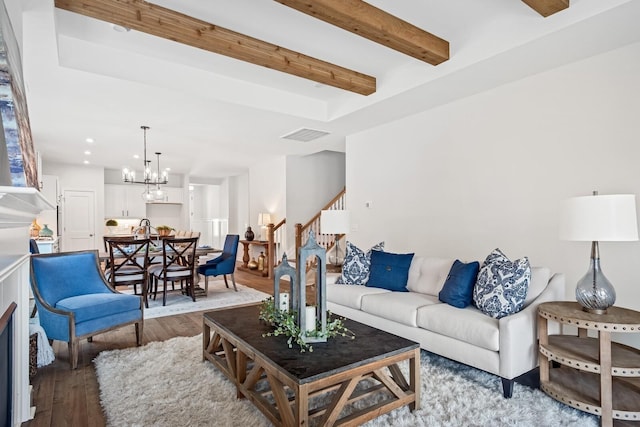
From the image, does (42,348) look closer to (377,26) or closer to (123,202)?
Result: (377,26)

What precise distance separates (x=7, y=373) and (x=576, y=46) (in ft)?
14.7

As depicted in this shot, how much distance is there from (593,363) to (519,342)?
15.9 inches

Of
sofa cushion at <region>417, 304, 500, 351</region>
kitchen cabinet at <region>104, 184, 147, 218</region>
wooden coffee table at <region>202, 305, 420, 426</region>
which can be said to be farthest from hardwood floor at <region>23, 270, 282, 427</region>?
kitchen cabinet at <region>104, 184, 147, 218</region>

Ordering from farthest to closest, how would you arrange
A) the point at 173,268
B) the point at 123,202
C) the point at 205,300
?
the point at 123,202 < the point at 205,300 < the point at 173,268

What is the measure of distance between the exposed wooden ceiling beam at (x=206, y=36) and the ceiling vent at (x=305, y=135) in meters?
1.60

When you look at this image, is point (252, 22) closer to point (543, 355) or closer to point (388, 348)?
point (388, 348)

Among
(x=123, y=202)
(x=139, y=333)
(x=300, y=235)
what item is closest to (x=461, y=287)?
(x=139, y=333)

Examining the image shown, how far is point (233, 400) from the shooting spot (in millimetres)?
2373

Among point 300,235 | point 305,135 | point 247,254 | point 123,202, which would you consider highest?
point 305,135

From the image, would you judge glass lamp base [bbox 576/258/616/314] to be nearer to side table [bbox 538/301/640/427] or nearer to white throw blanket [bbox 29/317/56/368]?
side table [bbox 538/301/640/427]

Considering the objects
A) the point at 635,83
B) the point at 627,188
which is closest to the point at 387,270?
the point at 627,188

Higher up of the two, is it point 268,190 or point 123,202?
point 268,190

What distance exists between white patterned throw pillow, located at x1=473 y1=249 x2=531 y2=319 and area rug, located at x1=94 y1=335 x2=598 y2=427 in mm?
527

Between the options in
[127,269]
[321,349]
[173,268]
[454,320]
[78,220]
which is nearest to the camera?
[321,349]
